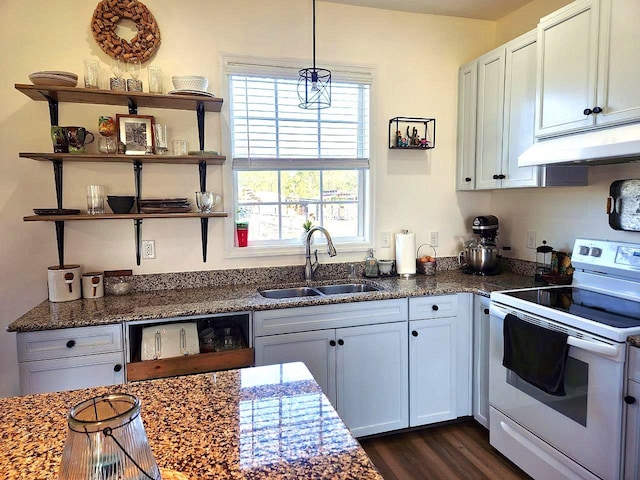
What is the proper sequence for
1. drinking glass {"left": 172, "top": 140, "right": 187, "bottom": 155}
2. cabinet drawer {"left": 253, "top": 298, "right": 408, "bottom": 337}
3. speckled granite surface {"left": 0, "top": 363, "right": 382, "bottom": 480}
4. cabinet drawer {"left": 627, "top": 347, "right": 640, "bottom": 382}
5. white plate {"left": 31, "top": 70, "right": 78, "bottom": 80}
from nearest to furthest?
1. speckled granite surface {"left": 0, "top": 363, "right": 382, "bottom": 480}
2. cabinet drawer {"left": 627, "top": 347, "right": 640, "bottom": 382}
3. white plate {"left": 31, "top": 70, "right": 78, "bottom": 80}
4. cabinet drawer {"left": 253, "top": 298, "right": 408, "bottom": 337}
5. drinking glass {"left": 172, "top": 140, "right": 187, "bottom": 155}

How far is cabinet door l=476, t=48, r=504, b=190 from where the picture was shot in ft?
8.93

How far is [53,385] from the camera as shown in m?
1.98

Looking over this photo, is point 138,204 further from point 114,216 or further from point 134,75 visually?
point 134,75

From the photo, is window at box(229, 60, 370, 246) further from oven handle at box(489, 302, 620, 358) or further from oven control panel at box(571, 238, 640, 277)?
oven handle at box(489, 302, 620, 358)

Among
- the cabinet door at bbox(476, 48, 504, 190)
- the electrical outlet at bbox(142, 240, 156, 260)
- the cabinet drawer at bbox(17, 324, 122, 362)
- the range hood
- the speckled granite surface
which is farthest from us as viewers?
the cabinet door at bbox(476, 48, 504, 190)

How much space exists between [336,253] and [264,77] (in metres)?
1.26

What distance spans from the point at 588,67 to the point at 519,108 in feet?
1.65

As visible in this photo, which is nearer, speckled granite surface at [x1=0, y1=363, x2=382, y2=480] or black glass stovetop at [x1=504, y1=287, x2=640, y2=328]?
speckled granite surface at [x1=0, y1=363, x2=382, y2=480]

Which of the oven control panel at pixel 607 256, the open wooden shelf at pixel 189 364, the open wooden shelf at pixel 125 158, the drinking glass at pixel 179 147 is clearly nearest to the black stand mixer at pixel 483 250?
the oven control panel at pixel 607 256

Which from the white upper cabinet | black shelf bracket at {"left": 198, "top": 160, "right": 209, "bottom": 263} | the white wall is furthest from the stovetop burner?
black shelf bracket at {"left": 198, "top": 160, "right": 209, "bottom": 263}

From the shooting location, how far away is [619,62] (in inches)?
75.7

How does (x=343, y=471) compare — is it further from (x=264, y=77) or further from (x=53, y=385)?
(x=264, y=77)

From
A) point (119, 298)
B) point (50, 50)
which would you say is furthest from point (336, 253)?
point (50, 50)

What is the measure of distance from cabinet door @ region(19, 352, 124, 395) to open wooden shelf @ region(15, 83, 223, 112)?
1.37 metres
